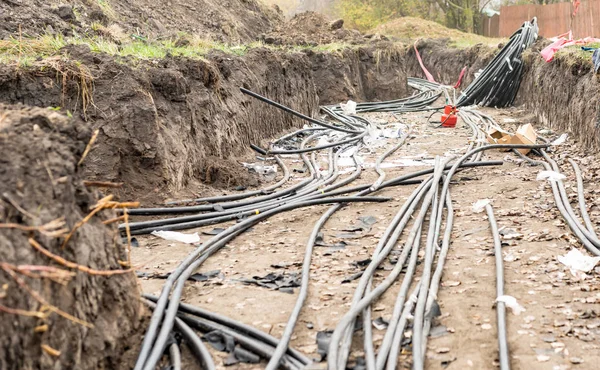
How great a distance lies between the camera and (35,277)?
2.33 m

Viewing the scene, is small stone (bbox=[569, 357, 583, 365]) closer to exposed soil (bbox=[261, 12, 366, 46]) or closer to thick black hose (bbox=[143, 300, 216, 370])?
thick black hose (bbox=[143, 300, 216, 370])

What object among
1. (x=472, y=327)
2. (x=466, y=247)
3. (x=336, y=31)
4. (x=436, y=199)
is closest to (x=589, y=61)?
(x=436, y=199)

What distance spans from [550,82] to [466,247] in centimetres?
707

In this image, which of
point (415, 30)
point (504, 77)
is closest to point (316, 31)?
point (504, 77)

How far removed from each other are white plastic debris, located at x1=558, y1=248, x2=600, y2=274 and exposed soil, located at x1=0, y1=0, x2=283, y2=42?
5.79 metres

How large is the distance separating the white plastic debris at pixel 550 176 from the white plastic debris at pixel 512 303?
9.63 ft

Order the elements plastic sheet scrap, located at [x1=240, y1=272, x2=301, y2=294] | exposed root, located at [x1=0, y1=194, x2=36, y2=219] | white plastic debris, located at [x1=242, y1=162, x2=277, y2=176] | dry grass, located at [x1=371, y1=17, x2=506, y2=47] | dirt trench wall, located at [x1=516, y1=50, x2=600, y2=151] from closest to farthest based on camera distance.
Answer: exposed root, located at [x1=0, y1=194, x2=36, y2=219]
plastic sheet scrap, located at [x1=240, y1=272, x2=301, y2=294]
white plastic debris, located at [x1=242, y1=162, x2=277, y2=176]
dirt trench wall, located at [x1=516, y1=50, x2=600, y2=151]
dry grass, located at [x1=371, y1=17, x2=506, y2=47]

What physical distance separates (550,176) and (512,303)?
3118 mm

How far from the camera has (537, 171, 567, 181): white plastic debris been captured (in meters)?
6.36

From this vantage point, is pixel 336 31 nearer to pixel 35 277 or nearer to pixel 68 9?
pixel 68 9

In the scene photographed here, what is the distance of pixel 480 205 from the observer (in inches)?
232

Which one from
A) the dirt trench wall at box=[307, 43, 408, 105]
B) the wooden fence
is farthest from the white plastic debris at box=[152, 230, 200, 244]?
the wooden fence

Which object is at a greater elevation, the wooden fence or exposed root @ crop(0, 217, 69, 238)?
the wooden fence

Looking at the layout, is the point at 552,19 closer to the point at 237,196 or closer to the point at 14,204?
the point at 237,196
